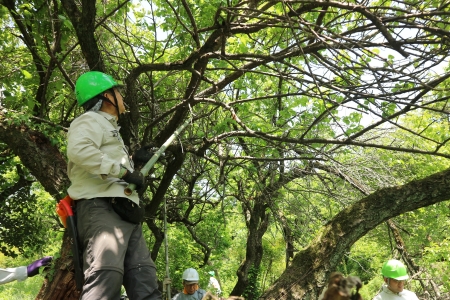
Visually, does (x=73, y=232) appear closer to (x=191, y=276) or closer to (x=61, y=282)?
(x=61, y=282)

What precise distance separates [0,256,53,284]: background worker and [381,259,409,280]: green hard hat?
3.42 meters

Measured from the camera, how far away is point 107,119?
2898mm

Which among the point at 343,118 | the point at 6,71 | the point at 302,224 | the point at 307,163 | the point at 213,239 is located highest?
the point at 6,71

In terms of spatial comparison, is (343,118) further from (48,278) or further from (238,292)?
(238,292)

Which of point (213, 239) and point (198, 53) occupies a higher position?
point (198, 53)

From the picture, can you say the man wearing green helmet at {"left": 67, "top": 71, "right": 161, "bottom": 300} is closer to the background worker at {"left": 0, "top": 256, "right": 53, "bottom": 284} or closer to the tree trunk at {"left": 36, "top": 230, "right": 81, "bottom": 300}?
the tree trunk at {"left": 36, "top": 230, "right": 81, "bottom": 300}

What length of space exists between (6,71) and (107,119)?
313 centimetres

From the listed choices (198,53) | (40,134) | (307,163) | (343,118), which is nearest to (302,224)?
(343,118)

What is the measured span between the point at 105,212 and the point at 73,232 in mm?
271

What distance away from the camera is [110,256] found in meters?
2.43

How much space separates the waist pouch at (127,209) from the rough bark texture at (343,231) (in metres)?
1.39

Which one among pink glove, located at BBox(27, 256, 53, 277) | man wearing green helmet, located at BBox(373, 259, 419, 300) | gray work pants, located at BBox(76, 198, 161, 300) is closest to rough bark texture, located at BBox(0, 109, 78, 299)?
pink glove, located at BBox(27, 256, 53, 277)

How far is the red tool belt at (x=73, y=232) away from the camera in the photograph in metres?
2.65

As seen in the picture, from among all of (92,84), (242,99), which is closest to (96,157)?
(92,84)
